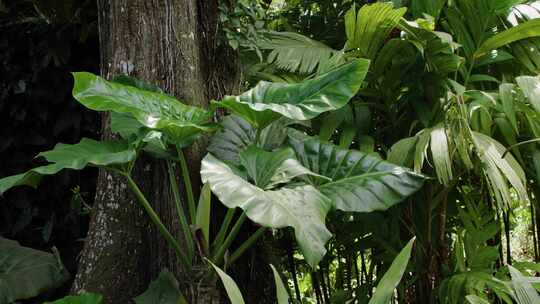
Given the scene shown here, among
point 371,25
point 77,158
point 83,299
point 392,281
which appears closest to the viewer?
point 392,281

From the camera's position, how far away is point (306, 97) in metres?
1.91

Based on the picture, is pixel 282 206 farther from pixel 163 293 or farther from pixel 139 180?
pixel 139 180

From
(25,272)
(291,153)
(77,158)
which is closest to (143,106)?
(77,158)

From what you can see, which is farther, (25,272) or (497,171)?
(25,272)

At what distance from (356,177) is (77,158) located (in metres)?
0.86

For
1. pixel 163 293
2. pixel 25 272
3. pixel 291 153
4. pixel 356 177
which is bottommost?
pixel 25 272

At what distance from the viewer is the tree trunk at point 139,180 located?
2.29m

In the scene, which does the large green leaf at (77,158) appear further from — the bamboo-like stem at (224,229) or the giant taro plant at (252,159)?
the bamboo-like stem at (224,229)

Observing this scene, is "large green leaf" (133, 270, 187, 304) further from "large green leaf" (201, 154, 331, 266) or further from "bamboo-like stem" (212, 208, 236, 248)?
"large green leaf" (201, 154, 331, 266)

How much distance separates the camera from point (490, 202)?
261 centimetres

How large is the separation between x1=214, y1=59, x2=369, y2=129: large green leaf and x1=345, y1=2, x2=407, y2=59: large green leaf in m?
0.37

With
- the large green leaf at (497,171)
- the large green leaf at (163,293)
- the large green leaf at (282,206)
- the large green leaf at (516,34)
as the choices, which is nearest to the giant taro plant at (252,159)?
the large green leaf at (282,206)

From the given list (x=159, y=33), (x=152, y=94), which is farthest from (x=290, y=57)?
(x=152, y=94)

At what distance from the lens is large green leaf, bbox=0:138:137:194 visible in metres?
1.77
